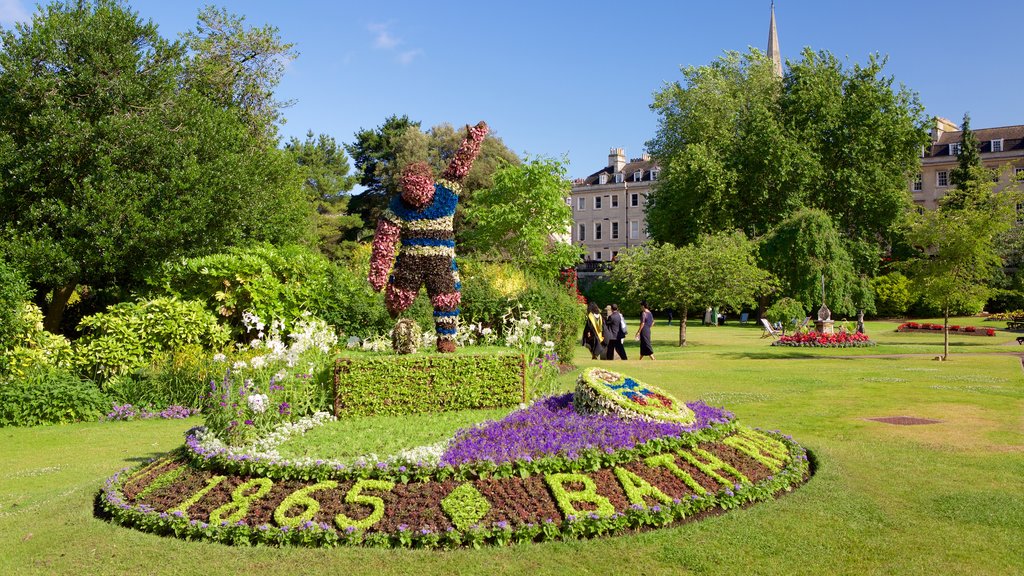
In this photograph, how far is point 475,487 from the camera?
7578 mm

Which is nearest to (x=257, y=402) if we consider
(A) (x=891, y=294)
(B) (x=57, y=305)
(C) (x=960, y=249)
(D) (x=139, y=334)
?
(D) (x=139, y=334)

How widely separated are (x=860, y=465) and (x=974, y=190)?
1951 cm

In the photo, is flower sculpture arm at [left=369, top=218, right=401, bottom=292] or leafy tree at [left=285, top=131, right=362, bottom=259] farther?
leafy tree at [left=285, top=131, right=362, bottom=259]

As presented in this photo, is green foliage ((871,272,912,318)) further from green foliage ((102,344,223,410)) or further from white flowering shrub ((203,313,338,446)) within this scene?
white flowering shrub ((203,313,338,446))

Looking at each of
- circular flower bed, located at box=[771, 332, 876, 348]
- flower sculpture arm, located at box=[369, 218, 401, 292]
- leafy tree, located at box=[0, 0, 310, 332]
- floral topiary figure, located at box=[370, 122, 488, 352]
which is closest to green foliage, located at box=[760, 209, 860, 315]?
circular flower bed, located at box=[771, 332, 876, 348]

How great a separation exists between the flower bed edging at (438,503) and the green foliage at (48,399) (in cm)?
652

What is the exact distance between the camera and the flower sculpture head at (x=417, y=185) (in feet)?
39.8

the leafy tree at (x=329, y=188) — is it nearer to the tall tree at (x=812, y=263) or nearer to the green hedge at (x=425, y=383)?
the tall tree at (x=812, y=263)

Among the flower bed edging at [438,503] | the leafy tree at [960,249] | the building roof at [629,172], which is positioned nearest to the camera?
the flower bed edging at [438,503]

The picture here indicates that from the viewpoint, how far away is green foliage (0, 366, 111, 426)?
45.5 ft

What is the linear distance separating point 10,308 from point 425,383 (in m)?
8.52

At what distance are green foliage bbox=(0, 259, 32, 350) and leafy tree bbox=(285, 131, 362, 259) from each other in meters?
30.3

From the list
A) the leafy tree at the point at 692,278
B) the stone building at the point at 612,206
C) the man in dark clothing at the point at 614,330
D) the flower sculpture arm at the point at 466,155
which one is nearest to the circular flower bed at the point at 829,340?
the leafy tree at the point at 692,278

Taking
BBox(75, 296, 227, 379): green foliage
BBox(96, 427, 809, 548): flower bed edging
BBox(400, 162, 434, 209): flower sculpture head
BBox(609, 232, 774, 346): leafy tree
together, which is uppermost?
BBox(400, 162, 434, 209): flower sculpture head
